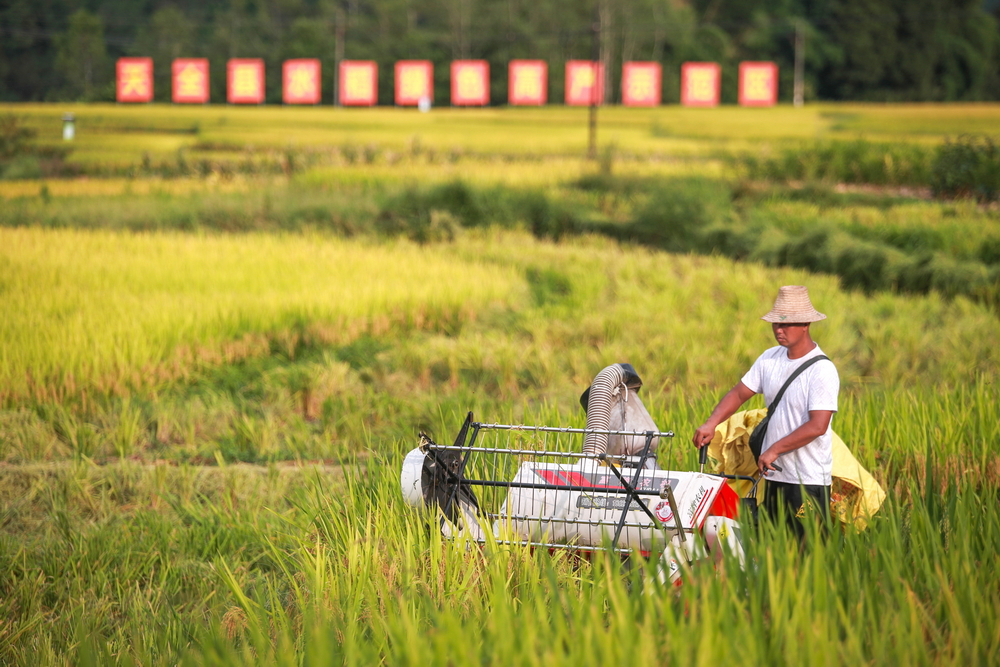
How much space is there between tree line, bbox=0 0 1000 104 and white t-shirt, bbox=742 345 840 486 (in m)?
10.6

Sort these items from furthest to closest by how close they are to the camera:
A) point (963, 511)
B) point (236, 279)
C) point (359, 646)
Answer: point (236, 279) → point (963, 511) → point (359, 646)

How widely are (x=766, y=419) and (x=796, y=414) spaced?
10 cm

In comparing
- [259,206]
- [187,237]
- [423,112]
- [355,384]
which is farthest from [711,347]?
[423,112]

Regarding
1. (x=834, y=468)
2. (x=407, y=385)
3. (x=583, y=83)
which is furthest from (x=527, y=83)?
(x=834, y=468)

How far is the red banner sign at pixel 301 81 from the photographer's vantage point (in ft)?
43.2

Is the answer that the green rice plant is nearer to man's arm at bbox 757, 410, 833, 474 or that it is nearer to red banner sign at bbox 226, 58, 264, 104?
red banner sign at bbox 226, 58, 264, 104

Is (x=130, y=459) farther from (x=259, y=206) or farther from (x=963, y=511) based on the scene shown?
(x=259, y=206)

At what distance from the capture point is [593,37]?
14.2 meters

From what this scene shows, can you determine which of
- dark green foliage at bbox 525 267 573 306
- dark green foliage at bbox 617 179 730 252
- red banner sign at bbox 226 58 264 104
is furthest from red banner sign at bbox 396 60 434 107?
dark green foliage at bbox 525 267 573 306

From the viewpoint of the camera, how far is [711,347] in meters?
6.41

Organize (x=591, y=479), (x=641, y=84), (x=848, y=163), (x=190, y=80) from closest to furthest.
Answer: (x=591, y=479) < (x=190, y=80) < (x=848, y=163) < (x=641, y=84)

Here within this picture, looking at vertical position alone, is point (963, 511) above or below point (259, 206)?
below

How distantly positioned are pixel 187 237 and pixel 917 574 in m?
8.87

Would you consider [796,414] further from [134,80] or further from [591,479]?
[134,80]
